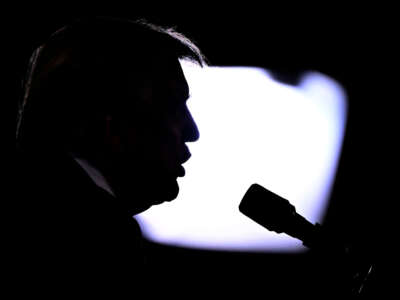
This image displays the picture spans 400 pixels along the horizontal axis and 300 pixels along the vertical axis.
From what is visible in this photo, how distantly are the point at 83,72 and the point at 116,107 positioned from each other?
0.12 metres

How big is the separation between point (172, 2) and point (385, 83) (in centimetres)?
87

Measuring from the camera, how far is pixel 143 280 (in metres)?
0.94

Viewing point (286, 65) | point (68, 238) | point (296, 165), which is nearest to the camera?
point (68, 238)

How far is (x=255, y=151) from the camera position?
1.27m

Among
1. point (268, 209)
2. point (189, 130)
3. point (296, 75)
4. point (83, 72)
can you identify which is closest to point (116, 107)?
point (83, 72)

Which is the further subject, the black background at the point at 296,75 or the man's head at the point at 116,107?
the black background at the point at 296,75

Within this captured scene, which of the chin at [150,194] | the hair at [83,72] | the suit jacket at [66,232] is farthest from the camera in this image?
the chin at [150,194]

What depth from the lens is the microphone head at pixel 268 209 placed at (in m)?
0.77

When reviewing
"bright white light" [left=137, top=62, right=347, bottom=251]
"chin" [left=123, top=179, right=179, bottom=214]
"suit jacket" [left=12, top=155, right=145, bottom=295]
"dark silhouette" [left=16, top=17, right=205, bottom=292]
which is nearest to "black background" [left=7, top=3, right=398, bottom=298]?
"bright white light" [left=137, top=62, right=347, bottom=251]

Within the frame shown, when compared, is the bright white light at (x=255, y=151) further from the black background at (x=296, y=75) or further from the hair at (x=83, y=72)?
the hair at (x=83, y=72)

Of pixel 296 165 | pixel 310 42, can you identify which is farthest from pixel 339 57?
pixel 296 165

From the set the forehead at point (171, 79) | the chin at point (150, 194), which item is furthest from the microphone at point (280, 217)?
the forehead at point (171, 79)

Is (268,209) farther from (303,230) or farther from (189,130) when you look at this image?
(189,130)

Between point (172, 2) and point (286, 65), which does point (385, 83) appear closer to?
point (286, 65)
